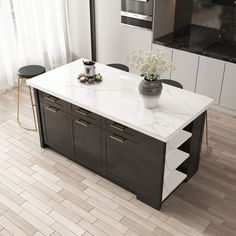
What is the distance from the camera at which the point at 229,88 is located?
14.8ft

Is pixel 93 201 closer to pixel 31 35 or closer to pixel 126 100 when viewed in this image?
pixel 126 100

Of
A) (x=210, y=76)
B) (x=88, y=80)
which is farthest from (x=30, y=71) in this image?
(x=210, y=76)

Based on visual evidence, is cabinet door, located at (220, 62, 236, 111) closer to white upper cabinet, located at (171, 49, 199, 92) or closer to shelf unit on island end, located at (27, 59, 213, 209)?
white upper cabinet, located at (171, 49, 199, 92)

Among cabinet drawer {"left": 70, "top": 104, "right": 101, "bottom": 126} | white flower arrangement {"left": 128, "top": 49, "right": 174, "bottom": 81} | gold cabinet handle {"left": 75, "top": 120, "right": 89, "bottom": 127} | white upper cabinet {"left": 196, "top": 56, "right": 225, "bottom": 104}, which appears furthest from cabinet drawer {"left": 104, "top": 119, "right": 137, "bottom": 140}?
white upper cabinet {"left": 196, "top": 56, "right": 225, "bottom": 104}

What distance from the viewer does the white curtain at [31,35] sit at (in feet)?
16.7

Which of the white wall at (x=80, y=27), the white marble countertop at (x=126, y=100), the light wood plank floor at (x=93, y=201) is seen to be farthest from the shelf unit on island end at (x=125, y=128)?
the white wall at (x=80, y=27)

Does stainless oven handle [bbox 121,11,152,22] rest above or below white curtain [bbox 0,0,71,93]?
above

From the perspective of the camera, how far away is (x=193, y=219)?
10.6 feet

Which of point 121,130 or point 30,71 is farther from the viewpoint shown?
point 30,71

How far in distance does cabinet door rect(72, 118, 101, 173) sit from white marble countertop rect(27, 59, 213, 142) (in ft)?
0.77

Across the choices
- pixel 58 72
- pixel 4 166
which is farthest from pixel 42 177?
pixel 58 72

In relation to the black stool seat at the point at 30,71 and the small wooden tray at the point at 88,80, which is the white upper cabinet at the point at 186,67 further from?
the black stool seat at the point at 30,71

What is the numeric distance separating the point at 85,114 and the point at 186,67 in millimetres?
1852

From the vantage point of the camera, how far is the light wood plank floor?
3.14 meters
